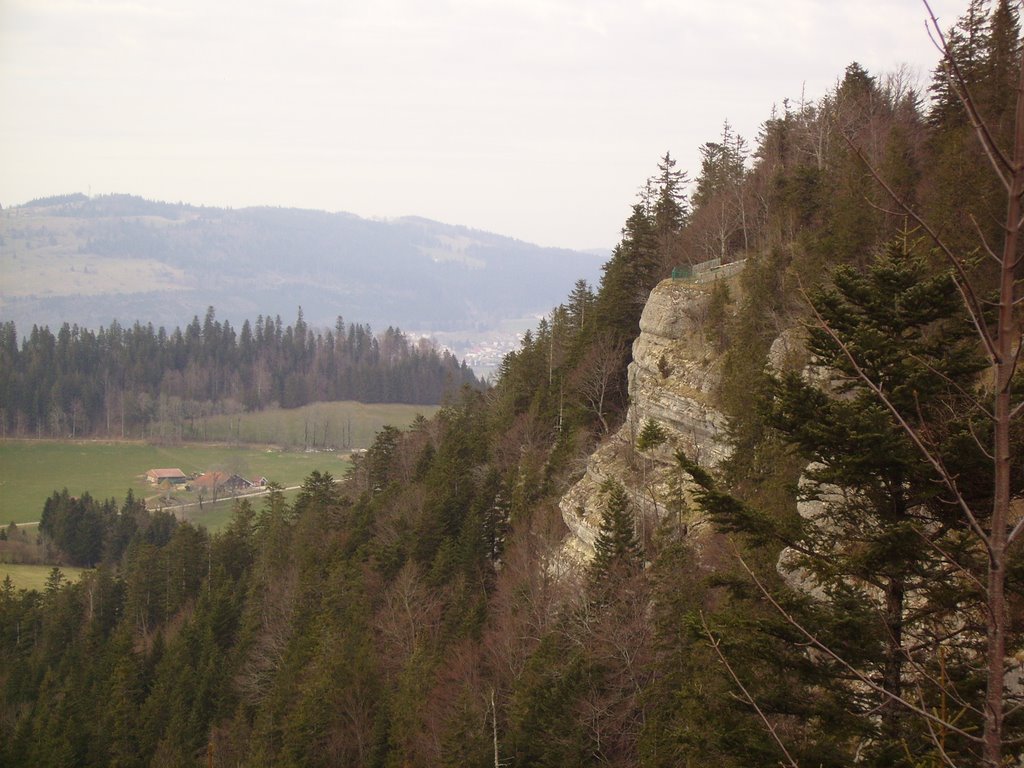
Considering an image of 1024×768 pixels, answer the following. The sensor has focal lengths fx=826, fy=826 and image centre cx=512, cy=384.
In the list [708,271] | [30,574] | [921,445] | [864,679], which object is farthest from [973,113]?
[30,574]

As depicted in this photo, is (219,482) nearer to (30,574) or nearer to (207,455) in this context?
(207,455)

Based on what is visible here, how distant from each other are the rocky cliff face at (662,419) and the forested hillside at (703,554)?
0.58 m

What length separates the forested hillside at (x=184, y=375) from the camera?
12175 centimetres

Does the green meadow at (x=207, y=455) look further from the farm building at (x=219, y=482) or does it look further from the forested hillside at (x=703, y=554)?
the forested hillside at (x=703, y=554)

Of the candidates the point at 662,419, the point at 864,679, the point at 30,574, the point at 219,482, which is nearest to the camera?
the point at 864,679

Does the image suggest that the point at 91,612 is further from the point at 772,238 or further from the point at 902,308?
the point at 902,308

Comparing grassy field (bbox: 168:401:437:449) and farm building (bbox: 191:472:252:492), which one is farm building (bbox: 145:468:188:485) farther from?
grassy field (bbox: 168:401:437:449)

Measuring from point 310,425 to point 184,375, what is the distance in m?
28.5

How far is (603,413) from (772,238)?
32.3 feet

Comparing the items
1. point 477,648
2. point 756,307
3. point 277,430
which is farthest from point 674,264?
point 277,430

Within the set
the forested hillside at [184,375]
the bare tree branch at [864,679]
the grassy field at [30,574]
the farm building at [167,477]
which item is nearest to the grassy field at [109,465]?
the farm building at [167,477]

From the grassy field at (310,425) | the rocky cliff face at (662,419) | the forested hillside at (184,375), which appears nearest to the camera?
the rocky cliff face at (662,419)

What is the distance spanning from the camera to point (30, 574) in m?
61.1

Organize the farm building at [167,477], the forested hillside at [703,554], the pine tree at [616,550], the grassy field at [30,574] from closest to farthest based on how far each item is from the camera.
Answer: the forested hillside at [703,554] < the pine tree at [616,550] < the grassy field at [30,574] < the farm building at [167,477]
